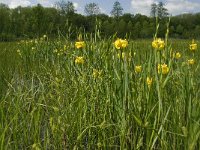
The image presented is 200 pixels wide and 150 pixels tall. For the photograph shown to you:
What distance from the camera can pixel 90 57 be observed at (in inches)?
111

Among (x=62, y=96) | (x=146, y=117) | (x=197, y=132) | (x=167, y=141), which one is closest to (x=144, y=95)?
(x=146, y=117)

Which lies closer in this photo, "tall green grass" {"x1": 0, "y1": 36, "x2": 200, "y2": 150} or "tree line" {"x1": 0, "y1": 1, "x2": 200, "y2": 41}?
"tall green grass" {"x1": 0, "y1": 36, "x2": 200, "y2": 150}

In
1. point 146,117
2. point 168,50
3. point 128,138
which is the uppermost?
point 168,50

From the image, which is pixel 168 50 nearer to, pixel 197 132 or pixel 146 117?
pixel 146 117

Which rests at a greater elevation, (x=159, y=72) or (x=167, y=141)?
(x=159, y=72)

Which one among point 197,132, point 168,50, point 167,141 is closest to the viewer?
point 197,132

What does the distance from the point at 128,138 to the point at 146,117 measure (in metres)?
0.15

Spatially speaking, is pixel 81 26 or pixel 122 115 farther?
pixel 81 26

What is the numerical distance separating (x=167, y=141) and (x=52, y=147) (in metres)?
0.74

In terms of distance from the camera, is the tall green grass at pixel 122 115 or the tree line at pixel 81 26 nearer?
the tall green grass at pixel 122 115

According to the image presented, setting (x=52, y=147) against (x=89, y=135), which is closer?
(x=89, y=135)

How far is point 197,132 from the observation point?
1.71 meters

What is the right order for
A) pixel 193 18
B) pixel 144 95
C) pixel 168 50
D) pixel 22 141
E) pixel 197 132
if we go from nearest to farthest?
pixel 197 132 < pixel 144 95 < pixel 22 141 < pixel 168 50 < pixel 193 18

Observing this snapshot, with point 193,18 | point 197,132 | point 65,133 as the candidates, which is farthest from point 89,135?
point 193,18
